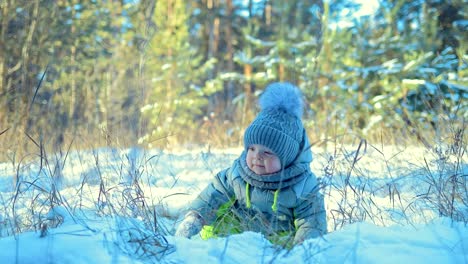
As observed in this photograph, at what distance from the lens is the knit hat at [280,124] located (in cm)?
225

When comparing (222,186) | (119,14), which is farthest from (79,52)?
(222,186)

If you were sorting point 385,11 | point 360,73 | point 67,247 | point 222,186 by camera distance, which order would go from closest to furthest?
point 67,247 < point 222,186 < point 360,73 < point 385,11

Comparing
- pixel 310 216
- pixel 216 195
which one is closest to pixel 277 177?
pixel 310 216

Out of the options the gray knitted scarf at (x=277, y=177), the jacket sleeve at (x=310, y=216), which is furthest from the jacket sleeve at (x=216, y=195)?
the jacket sleeve at (x=310, y=216)

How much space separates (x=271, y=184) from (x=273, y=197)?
0.06 m

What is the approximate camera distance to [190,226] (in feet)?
6.76

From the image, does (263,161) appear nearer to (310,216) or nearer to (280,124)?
(280,124)

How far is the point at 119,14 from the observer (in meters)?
14.2

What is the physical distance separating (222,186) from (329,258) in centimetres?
111

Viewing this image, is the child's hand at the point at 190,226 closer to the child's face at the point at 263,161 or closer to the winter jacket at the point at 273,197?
the winter jacket at the point at 273,197

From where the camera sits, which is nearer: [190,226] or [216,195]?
[190,226]

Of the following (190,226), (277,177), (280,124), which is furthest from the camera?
(280,124)

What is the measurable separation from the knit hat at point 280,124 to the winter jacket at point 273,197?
7 centimetres

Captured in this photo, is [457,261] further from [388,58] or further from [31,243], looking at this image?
[388,58]
